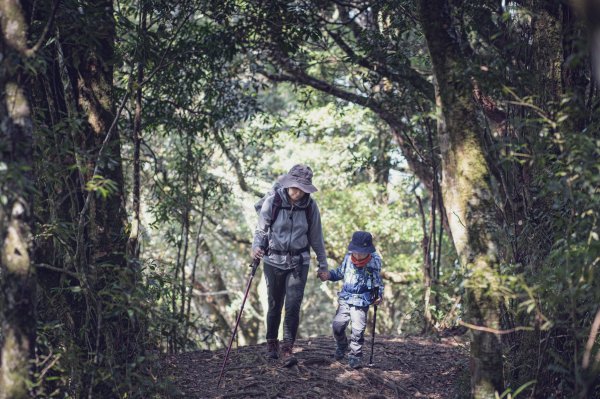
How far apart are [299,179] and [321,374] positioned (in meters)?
2.05

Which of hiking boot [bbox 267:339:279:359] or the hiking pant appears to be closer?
the hiking pant

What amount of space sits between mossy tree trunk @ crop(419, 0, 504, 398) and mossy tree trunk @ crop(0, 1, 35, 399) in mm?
2990

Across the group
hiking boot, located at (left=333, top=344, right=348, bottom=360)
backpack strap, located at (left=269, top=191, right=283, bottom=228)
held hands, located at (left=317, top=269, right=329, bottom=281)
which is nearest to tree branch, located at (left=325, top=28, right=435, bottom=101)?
backpack strap, located at (left=269, top=191, right=283, bottom=228)

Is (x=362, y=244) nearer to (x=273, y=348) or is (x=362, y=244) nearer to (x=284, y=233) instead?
(x=284, y=233)

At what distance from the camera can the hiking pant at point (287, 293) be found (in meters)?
7.10

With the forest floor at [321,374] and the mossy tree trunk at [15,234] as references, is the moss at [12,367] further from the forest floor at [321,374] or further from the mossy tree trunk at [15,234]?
the forest floor at [321,374]

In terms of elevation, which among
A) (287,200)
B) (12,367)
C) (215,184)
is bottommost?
(12,367)

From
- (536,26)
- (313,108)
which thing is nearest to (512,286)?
(536,26)

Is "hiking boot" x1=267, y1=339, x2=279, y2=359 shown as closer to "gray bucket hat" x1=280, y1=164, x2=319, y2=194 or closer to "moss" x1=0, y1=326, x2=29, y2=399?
"gray bucket hat" x1=280, y1=164, x2=319, y2=194

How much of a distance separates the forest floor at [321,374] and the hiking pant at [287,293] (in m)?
0.45

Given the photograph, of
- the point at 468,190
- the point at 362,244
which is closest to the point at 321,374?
the point at 362,244

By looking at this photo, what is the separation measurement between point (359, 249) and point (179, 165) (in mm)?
4008

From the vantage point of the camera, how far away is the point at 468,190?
504 cm

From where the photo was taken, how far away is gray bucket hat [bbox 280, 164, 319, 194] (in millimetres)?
6867
